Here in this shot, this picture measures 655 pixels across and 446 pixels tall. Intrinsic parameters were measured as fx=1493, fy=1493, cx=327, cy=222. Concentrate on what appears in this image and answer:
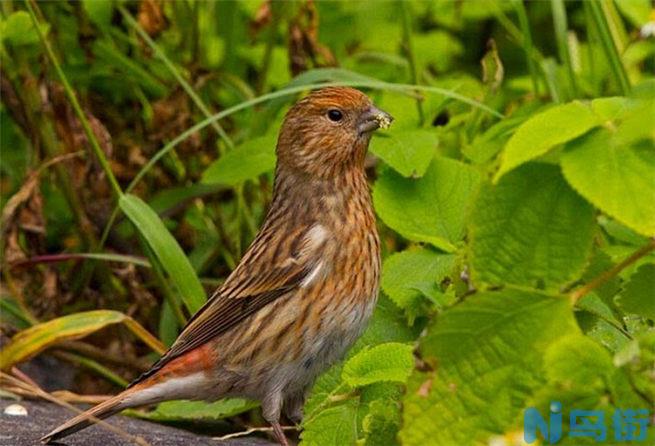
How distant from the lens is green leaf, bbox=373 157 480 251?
3.80m

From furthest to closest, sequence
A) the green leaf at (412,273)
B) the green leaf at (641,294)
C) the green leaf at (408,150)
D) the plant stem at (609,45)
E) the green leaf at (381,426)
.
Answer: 1. the plant stem at (609,45)
2. the green leaf at (408,150)
3. the green leaf at (412,273)
4. the green leaf at (381,426)
5. the green leaf at (641,294)

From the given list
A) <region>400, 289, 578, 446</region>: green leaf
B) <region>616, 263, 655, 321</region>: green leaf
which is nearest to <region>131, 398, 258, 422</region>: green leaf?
<region>616, 263, 655, 321</region>: green leaf

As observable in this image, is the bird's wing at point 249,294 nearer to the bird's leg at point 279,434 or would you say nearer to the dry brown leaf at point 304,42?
the bird's leg at point 279,434

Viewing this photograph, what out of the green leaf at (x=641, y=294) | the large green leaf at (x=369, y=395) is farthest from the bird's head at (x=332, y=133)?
the green leaf at (x=641, y=294)

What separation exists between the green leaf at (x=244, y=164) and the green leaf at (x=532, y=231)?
1910 mm

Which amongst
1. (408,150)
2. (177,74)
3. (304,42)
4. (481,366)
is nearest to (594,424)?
(481,366)

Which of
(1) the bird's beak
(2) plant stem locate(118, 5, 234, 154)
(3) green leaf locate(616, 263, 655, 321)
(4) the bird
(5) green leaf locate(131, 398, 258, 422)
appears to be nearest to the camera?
(3) green leaf locate(616, 263, 655, 321)

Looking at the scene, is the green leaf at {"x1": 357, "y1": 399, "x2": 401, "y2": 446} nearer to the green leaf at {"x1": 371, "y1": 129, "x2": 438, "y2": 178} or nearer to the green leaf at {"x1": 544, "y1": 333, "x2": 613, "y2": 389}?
the green leaf at {"x1": 544, "y1": 333, "x2": 613, "y2": 389}

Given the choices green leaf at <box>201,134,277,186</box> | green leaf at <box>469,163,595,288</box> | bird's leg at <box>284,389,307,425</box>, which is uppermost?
green leaf at <box>469,163,595,288</box>

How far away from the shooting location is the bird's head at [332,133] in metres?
4.05

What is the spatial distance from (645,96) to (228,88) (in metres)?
2.73

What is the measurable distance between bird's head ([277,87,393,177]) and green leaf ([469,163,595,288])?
156 cm

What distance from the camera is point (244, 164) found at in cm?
439

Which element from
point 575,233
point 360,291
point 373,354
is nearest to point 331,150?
point 360,291
